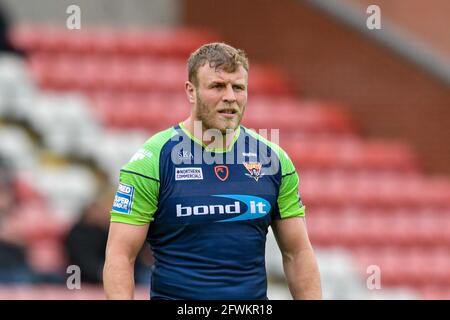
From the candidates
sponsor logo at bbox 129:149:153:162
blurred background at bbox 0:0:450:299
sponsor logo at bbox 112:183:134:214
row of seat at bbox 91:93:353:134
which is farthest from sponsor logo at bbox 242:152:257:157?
row of seat at bbox 91:93:353:134

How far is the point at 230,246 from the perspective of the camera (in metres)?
5.05

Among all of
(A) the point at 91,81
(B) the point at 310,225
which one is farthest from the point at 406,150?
(A) the point at 91,81

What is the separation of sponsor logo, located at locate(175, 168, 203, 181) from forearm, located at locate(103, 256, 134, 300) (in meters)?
0.41

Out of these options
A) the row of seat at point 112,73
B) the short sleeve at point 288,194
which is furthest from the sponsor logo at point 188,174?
the row of seat at point 112,73

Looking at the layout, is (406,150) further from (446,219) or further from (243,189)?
(243,189)

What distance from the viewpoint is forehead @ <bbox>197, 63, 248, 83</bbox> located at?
16.7ft

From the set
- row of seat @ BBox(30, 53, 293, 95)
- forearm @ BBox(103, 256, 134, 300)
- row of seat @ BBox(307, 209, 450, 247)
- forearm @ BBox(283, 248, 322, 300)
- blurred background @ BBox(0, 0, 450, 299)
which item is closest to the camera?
forearm @ BBox(103, 256, 134, 300)

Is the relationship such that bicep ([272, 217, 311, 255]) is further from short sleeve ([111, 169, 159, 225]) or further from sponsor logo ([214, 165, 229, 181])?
short sleeve ([111, 169, 159, 225])

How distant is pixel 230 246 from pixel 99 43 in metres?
8.03

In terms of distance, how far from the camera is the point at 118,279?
4.95 m

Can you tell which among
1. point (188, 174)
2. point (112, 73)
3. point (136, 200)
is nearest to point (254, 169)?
point (188, 174)

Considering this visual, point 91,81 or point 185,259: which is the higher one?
point 91,81

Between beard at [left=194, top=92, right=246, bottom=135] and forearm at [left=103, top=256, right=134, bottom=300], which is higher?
beard at [left=194, top=92, right=246, bottom=135]

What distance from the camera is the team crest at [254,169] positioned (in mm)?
5180
